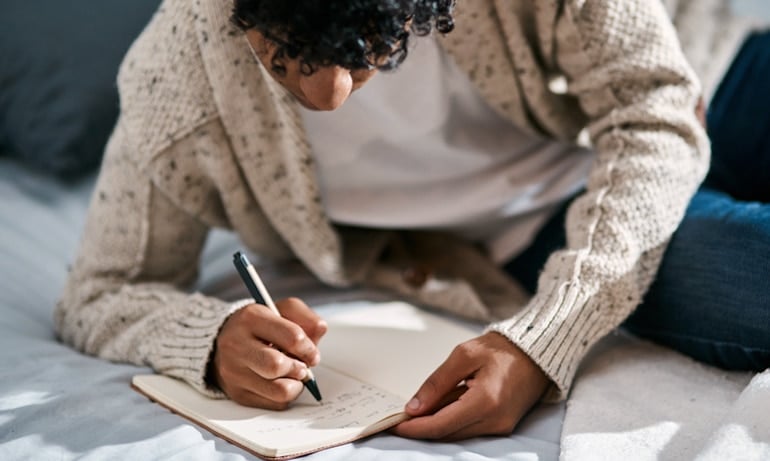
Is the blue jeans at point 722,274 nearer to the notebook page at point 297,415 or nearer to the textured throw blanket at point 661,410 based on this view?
the textured throw blanket at point 661,410

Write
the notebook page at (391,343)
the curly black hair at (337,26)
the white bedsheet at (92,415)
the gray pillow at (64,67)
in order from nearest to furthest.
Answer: the curly black hair at (337,26), the white bedsheet at (92,415), the notebook page at (391,343), the gray pillow at (64,67)

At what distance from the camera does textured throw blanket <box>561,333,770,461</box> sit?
1.92 feet

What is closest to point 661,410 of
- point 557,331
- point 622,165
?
point 557,331

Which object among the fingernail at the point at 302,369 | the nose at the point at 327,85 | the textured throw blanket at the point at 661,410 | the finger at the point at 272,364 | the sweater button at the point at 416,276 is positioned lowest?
the textured throw blanket at the point at 661,410

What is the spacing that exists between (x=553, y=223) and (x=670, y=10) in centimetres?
37

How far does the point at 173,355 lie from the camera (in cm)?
73

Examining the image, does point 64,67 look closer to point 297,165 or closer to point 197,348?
point 297,165

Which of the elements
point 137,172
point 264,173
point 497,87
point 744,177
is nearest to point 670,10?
point 744,177

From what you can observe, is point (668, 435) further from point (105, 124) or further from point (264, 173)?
point (105, 124)

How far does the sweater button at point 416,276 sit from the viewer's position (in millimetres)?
962

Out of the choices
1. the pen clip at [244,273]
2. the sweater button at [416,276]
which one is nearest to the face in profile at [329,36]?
the pen clip at [244,273]

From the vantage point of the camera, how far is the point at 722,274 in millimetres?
743

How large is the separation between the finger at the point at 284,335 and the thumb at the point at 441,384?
0.09m

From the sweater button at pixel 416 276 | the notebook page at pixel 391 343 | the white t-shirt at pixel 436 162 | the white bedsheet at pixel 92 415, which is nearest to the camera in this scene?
the white bedsheet at pixel 92 415
